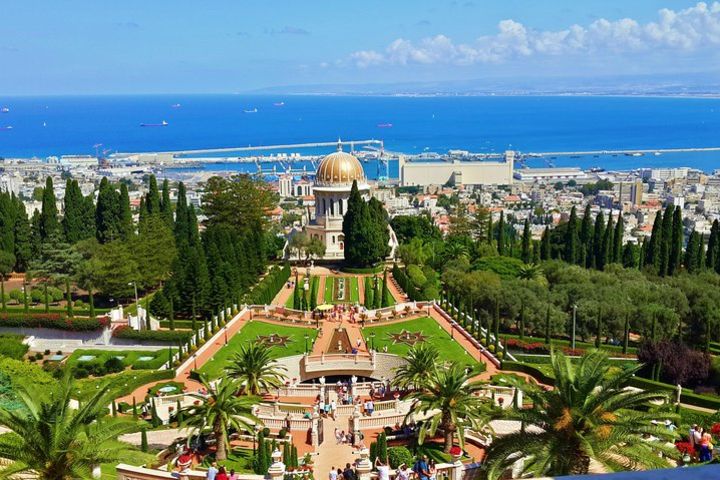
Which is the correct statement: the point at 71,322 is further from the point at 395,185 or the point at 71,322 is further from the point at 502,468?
the point at 395,185

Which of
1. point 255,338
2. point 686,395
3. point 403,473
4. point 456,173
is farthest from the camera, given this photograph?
point 456,173

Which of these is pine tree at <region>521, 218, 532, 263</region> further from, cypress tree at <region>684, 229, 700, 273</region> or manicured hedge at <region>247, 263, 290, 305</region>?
manicured hedge at <region>247, 263, 290, 305</region>

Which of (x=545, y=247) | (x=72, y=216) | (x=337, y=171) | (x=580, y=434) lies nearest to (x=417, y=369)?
(x=580, y=434)

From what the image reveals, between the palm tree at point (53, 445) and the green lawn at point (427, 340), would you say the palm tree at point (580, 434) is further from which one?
the green lawn at point (427, 340)

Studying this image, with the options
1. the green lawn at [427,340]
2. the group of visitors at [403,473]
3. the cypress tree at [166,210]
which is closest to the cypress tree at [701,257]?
the green lawn at [427,340]

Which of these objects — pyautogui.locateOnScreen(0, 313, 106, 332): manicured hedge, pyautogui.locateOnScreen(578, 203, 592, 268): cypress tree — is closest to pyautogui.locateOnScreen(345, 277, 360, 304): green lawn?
pyautogui.locateOnScreen(0, 313, 106, 332): manicured hedge

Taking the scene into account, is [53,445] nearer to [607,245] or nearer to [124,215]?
[124,215]
